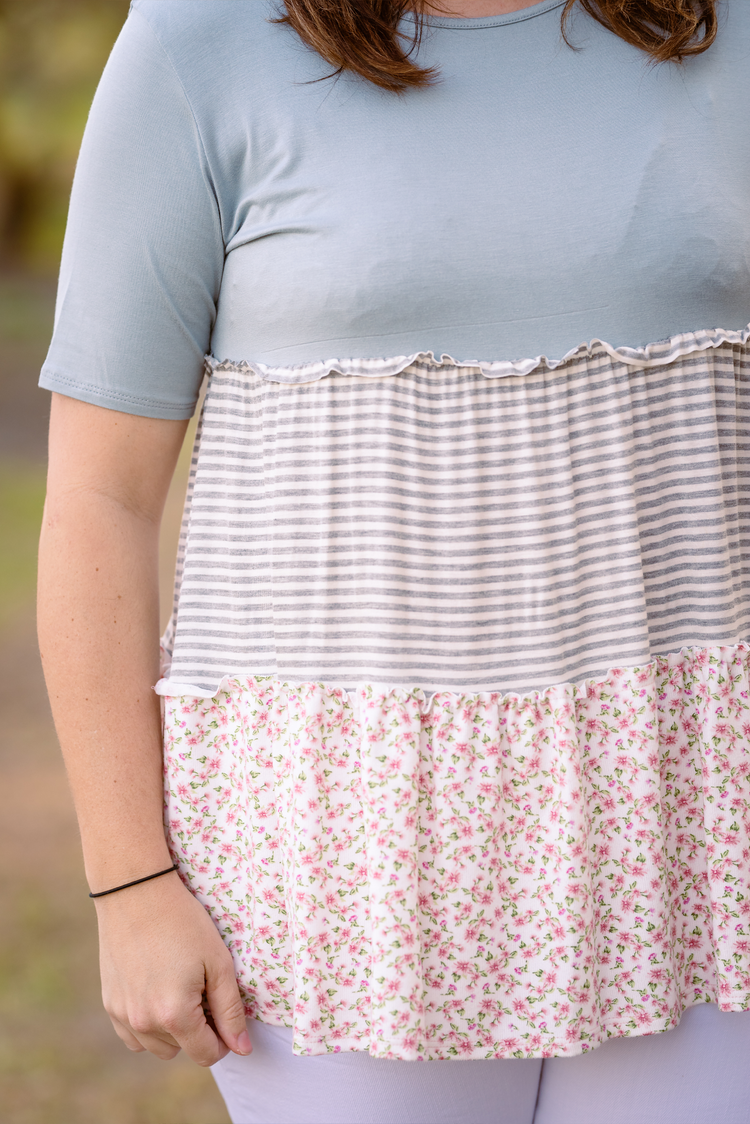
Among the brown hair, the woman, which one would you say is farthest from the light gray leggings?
the brown hair

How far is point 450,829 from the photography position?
0.93 m

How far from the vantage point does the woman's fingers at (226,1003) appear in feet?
3.18

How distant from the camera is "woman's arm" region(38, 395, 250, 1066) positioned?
0.96m

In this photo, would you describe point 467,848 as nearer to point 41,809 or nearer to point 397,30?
point 397,30

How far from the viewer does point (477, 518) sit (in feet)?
3.06

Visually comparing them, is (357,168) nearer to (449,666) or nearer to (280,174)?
(280,174)

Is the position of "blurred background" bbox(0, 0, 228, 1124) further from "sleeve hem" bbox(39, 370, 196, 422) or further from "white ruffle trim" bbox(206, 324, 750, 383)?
"white ruffle trim" bbox(206, 324, 750, 383)

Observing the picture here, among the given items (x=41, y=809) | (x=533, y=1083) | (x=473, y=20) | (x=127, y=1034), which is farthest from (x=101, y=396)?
(x=41, y=809)

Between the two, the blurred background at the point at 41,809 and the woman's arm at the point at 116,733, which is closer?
the woman's arm at the point at 116,733

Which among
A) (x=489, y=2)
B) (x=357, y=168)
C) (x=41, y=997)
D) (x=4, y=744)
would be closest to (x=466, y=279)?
(x=357, y=168)

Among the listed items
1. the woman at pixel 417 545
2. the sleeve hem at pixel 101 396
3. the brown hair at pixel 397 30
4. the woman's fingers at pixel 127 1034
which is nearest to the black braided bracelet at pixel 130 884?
the woman at pixel 417 545

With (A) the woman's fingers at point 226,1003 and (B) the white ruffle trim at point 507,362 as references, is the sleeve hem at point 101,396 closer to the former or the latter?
(B) the white ruffle trim at point 507,362

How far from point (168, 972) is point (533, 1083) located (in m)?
0.39

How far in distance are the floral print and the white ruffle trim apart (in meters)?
0.29
